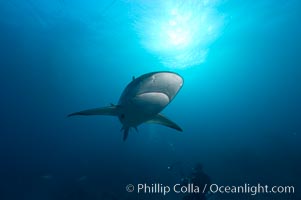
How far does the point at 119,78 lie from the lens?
3938 centimetres

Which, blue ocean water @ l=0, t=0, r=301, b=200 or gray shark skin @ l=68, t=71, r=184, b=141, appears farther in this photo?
blue ocean water @ l=0, t=0, r=301, b=200

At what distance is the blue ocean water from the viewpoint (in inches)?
739

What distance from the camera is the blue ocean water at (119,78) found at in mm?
18781

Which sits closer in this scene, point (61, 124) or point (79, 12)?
point (79, 12)

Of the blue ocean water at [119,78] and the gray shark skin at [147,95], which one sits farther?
the blue ocean water at [119,78]

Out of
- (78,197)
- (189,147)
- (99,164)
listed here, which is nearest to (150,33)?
(78,197)

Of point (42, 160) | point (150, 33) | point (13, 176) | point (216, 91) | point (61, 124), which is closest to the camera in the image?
point (150, 33)

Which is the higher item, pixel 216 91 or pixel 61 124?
pixel 216 91

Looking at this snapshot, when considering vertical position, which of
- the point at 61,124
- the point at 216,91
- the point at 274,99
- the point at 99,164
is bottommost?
the point at 99,164

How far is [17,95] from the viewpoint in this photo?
3769cm

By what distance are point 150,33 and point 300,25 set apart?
65.2 feet

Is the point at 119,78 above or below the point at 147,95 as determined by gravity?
above

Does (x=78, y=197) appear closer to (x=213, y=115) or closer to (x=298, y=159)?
(x=298, y=159)

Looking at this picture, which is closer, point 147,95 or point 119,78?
point 147,95
